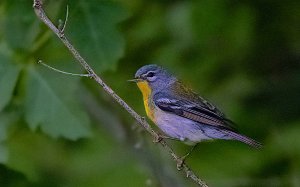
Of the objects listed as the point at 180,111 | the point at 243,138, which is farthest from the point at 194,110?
the point at 243,138

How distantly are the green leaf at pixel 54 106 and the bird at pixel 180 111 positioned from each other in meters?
0.53

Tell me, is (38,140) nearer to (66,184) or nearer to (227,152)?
(66,184)

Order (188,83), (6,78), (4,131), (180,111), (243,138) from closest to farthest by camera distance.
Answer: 1. (243,138)
2. (6,78)
3. (180,111)
4. (4,131)
5. (188,83)

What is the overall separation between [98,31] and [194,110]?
90cm

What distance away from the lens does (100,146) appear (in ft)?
26.2

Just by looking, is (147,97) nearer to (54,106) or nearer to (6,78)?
(54,106)

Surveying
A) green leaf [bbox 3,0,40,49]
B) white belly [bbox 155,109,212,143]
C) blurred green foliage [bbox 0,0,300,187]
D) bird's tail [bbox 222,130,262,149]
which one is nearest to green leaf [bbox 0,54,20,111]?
blurred green foliage [bbox 0,0,300,187]

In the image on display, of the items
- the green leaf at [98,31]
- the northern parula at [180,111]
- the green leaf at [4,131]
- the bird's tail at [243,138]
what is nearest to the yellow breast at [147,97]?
the northern parula at [180,111]

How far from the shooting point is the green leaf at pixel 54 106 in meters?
6.44

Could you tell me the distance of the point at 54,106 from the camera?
654 cm

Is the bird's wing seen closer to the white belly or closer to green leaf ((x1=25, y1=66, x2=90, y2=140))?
the white belly

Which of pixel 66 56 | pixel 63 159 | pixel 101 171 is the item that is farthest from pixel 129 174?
pixel 66 56

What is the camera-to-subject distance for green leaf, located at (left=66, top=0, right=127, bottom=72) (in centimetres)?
641

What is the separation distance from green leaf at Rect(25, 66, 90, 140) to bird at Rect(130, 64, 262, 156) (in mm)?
532
